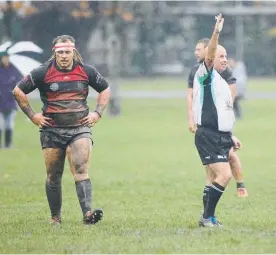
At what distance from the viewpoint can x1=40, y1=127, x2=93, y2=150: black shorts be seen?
444 inches

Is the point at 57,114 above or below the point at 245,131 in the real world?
above

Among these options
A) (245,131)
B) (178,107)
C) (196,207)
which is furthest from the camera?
(178,107)

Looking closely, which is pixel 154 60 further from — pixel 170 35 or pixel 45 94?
pixel 45 94

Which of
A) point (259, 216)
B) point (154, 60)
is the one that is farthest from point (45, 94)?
point (154, 60)

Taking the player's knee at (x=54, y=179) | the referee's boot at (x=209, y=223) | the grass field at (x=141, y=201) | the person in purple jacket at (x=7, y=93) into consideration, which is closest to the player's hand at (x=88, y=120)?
the player's knee at (x=54, y=179)

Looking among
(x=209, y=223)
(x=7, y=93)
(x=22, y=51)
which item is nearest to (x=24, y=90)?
(x=209, y=223)

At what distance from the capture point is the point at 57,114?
1126cm

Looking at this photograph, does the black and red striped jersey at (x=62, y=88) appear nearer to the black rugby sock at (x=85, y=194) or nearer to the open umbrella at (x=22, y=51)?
the black rugby sock at (x=85, y=194)

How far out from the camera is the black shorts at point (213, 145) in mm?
11102

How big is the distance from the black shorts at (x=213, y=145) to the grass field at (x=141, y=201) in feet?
2.31

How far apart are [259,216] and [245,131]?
686 inches

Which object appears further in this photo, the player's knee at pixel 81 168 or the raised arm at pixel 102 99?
the raised arm at pixel 102 99

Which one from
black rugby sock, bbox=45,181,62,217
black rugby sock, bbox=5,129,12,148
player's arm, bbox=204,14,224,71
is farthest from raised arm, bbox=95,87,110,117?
black rugby sock, bbox=5,129,12,148

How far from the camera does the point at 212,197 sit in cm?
1109
